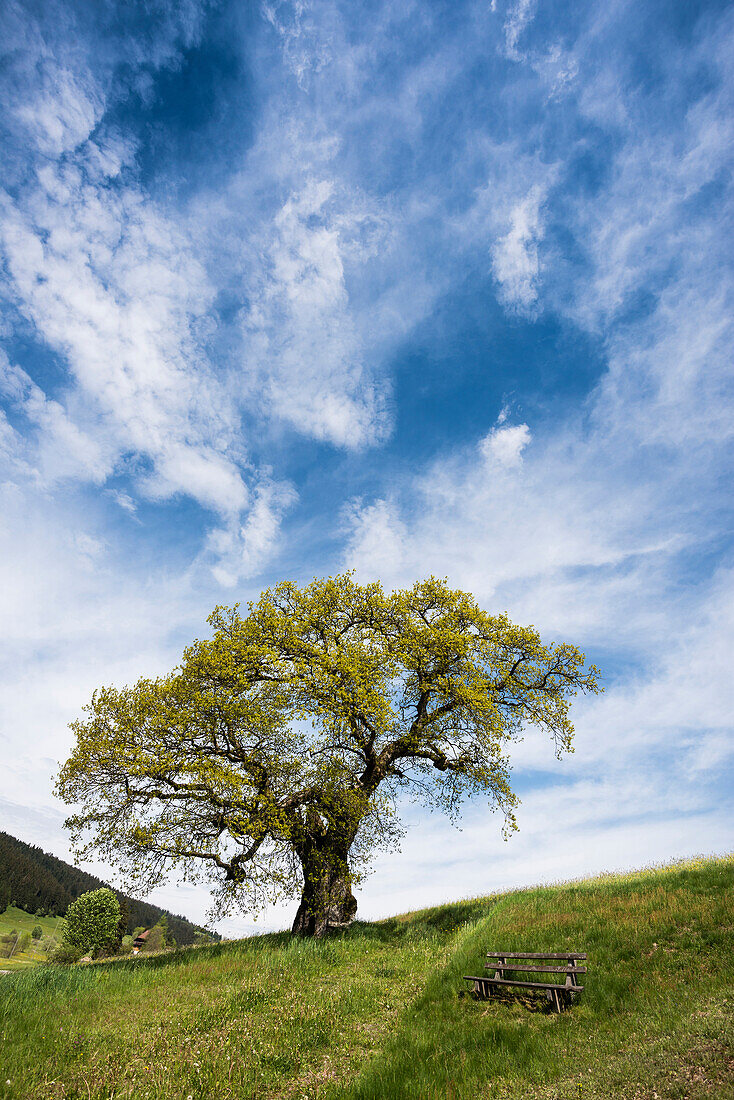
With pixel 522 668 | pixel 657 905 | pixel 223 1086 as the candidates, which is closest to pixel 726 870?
pixel 657 905

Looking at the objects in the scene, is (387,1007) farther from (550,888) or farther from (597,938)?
(550,888)

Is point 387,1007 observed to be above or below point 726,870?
below

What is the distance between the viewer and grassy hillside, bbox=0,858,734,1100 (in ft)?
27.6

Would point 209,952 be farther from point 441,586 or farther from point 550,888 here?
point 441,586

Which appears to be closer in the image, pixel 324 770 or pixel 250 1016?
pixel 250 1016

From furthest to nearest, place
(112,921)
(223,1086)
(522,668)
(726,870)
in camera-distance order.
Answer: (112,921) → (522,668) → (726,870) → (223,1086)

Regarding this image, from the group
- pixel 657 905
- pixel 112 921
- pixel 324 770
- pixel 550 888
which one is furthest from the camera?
pixel 112 921

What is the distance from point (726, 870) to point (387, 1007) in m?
11.9

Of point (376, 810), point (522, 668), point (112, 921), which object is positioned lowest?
point (112, 921)

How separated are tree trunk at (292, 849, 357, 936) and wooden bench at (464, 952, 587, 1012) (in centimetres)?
855

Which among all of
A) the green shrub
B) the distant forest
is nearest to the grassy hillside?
the green shrub

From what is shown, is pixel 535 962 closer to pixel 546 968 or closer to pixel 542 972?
pixel 542 972

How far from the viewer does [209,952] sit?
19.0 m

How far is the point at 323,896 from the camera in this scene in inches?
836
